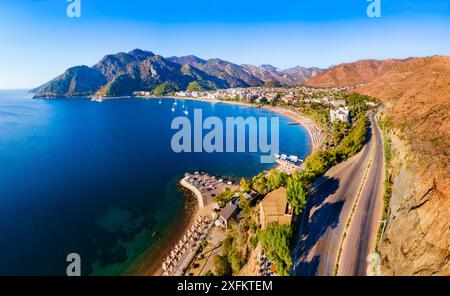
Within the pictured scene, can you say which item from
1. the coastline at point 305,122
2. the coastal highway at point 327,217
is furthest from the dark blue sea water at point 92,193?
the coastal highway at point 327,217

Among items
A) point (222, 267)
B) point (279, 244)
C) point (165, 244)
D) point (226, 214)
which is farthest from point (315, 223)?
point (165, 244)

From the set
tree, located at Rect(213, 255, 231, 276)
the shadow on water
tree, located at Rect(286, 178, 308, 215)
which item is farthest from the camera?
tree, located at Rect(286, 178, 308, 215)

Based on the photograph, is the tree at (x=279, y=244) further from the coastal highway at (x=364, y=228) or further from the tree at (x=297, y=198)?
the coastal highway at (x=364, y=228)

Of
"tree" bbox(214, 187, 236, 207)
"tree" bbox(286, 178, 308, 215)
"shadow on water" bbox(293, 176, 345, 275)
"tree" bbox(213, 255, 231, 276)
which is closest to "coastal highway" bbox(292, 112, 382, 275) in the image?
"shadow on water" bbox(293, 176, 345, 275)

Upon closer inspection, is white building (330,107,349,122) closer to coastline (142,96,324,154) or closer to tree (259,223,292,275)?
coastline (142,96,324,154)
